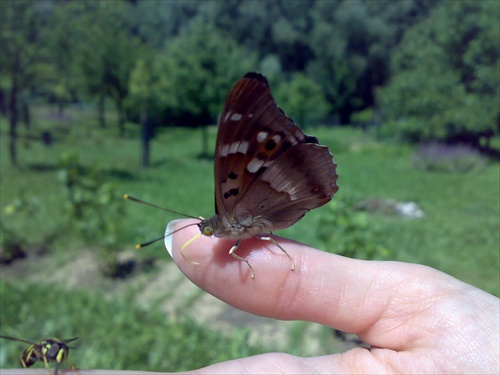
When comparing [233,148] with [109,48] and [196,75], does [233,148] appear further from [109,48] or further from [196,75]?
[109,48]

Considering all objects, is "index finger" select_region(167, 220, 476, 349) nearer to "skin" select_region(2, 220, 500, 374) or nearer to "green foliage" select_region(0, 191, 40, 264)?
"skin" select_region(2, 220, 500, 374)

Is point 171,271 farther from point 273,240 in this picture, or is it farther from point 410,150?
point 410,150

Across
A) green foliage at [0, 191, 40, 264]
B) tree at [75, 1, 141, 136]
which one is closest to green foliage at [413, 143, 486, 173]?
green foliage at [0, 191, 40, 264]

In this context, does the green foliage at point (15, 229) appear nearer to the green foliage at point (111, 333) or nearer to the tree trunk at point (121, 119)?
the green foliage at point (111, 333)

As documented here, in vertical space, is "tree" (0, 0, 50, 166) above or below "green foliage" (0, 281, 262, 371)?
above

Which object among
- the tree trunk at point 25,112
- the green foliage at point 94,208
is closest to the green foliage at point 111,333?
the green foliage at point 94,208

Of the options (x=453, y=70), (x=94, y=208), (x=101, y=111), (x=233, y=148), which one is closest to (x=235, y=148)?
(x=233, y=148)

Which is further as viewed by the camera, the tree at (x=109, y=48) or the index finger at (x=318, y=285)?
the tree at (x=109, y=48)
